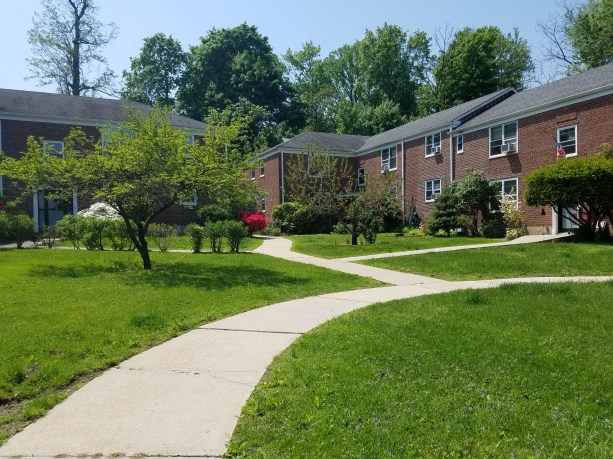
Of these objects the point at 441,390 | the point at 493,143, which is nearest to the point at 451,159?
the point at 493,143

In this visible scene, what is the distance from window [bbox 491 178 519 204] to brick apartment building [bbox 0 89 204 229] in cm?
1634

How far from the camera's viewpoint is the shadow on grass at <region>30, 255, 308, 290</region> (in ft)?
31.1

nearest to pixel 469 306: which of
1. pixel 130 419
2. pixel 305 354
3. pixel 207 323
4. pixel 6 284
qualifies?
pixel 305 354

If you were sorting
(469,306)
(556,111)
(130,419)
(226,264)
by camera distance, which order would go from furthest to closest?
(556,111) → (226,264) → (469,306) → (130,419)

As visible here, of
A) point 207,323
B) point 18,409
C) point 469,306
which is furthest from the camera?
point 469,306

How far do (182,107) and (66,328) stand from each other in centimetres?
4874

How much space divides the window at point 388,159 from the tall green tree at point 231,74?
18.9 meters

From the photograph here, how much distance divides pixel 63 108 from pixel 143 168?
65.0 feet

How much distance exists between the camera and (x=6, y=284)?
880 cm

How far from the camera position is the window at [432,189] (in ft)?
91.5

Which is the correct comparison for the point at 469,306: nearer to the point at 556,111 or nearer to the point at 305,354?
the point at 305,354

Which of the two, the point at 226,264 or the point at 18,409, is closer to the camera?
the point at 18,409

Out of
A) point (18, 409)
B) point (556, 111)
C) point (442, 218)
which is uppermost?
point (556, 111)

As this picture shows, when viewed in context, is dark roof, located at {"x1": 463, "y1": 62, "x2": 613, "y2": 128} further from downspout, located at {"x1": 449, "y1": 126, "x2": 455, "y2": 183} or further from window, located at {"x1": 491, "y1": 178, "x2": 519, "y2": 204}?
window, located at {"x1": 491, "y1": 178, "x2": 519, "y2": 204}
